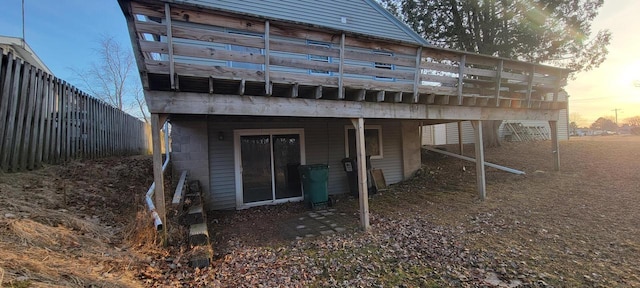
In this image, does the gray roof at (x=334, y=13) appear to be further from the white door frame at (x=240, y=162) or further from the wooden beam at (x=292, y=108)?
the white door frame at (x=240, y=162)

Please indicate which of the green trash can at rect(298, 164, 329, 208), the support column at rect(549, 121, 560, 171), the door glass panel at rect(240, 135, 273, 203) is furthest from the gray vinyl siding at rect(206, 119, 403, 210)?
the support column at rect(549, 121, 560, 171)

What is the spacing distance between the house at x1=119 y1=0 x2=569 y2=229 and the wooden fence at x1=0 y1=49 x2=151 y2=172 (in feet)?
6.09

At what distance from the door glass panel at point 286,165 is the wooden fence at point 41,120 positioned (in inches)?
170

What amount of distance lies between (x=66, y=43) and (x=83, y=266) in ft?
77.7

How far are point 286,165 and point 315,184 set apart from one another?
117 cm

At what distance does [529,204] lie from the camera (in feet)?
21.0

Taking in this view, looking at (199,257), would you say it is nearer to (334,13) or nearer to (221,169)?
(221,169)

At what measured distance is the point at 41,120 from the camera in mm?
5016

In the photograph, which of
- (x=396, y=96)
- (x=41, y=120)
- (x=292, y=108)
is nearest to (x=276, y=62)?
(x=292, y=108)

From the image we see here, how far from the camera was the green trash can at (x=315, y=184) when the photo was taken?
733cm

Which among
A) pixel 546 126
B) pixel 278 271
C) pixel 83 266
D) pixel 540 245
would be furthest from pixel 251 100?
pixel 546 126

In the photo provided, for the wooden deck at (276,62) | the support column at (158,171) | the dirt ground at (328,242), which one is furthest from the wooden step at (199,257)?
the wooden deck at (276,62)

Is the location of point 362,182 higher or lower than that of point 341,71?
lower

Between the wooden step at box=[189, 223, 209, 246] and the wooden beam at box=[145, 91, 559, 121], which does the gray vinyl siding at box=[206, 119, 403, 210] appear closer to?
the wooden beam at box=[145, 91, 559, 121]
